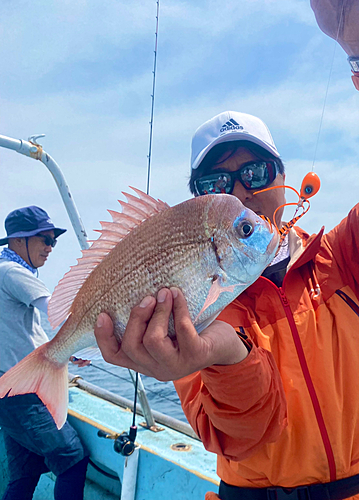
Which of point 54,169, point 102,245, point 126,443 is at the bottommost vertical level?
point 126,443

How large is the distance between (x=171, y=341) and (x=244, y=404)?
348 mm

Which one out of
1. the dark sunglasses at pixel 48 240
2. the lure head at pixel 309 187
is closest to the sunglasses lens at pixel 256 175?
the lure head at pixel 309 187

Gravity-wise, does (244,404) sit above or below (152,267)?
below

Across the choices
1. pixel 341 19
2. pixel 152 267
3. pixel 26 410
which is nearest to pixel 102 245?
pixel 152 267

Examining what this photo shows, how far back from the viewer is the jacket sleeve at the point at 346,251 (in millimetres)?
1615

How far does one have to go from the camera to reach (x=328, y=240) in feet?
5.82

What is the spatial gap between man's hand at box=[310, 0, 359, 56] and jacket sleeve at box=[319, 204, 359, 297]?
30.4 inches

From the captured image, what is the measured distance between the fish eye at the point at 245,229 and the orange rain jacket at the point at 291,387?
0.38 meters

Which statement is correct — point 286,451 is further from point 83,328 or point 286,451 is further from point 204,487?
point 204,487

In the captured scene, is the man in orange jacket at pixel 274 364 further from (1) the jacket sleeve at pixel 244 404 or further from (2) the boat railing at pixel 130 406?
(2) the boat railing at pixel 130 406

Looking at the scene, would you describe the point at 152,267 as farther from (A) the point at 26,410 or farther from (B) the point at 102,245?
(A) the point at 26,410

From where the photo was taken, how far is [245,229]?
1.25 meters

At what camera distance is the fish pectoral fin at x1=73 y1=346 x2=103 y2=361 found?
1471 mm

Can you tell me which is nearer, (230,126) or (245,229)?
(245,229)
